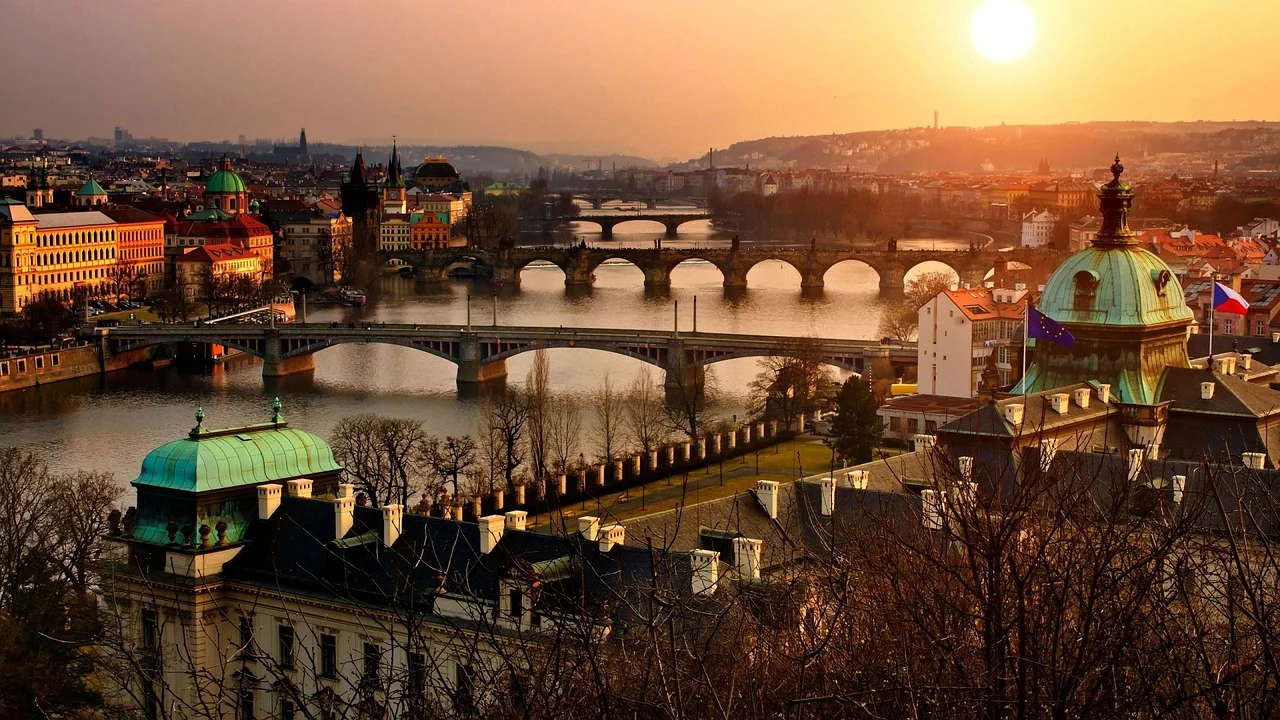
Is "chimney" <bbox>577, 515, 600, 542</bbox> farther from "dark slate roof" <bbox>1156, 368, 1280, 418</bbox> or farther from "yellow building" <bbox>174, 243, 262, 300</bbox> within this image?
"yellow building" <bbox>174, 243, 262, 300</bbox>

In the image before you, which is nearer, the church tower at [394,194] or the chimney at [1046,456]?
the chimney at [1046,456]

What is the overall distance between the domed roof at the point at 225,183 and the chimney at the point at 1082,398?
51.9 metres

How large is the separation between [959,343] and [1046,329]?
975 cm

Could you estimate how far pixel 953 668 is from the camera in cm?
505

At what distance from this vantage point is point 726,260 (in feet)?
194

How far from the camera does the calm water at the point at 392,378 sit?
27.9 meters

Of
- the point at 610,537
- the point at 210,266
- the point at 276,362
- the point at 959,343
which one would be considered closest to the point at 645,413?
the point at 959,343

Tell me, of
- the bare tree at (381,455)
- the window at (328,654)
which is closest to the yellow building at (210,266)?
the bare tree at (381,455)

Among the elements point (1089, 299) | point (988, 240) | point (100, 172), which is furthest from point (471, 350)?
point (100, 172)

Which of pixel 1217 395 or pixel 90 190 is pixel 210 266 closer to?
pixel 90 190

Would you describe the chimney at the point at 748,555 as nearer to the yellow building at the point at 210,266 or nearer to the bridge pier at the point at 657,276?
the yellow building at the point at 210,266

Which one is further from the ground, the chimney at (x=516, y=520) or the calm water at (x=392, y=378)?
the chimney at (x=516, y=520)

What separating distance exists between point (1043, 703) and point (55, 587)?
10.3 meters

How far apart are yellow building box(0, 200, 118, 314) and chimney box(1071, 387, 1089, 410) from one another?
106 ft
